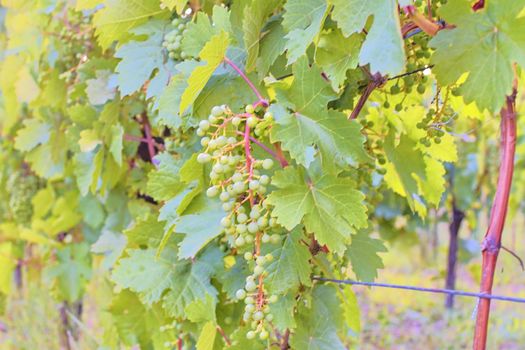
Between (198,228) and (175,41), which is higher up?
(175,41)

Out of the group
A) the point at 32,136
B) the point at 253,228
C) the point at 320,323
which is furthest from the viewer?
the point at 32,136

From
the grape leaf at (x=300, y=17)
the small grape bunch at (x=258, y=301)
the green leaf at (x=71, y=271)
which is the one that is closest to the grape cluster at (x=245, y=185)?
the small grape bunch at (x=258, y=301)

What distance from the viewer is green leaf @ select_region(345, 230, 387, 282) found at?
117 cm

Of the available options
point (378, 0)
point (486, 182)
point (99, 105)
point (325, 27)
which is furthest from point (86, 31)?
point (486, 182)

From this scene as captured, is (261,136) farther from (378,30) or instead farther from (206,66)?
(378,30)

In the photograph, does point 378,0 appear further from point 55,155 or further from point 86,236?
point 86,236

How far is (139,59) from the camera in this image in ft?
4.10

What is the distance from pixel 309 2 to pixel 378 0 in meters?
0.14

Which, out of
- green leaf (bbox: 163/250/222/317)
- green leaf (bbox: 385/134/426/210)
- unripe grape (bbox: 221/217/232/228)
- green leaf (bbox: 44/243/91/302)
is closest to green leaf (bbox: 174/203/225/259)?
unripe grape (bbox: 221/217/232/228)

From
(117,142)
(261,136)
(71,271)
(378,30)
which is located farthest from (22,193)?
(378,30)

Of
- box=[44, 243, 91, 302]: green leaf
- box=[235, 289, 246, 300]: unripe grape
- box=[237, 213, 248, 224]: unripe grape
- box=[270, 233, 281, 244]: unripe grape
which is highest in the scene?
box=[237, 213, 248, 224]: unripe grape

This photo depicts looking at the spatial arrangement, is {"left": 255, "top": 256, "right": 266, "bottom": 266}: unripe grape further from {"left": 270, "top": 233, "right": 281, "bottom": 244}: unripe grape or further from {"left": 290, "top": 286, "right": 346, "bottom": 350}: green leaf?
{"left": 290, "top": 286, "right": 346, "bottom": 350}: green leaf

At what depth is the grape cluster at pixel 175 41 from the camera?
1192mm

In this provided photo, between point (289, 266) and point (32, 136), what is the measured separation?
1497mm
